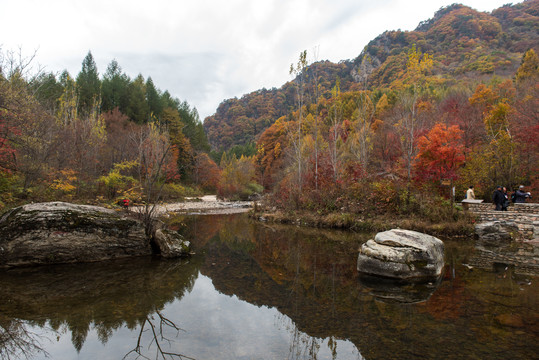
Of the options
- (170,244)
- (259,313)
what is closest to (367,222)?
(170,244)

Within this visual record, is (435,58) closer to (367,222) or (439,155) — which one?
(439,155)

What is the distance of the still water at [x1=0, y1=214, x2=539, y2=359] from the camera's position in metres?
3.73

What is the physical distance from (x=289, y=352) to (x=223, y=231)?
10528 millimetres

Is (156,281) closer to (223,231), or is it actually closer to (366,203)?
(223,231)

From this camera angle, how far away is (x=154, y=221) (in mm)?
9406

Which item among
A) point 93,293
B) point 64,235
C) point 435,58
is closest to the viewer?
point 93,293

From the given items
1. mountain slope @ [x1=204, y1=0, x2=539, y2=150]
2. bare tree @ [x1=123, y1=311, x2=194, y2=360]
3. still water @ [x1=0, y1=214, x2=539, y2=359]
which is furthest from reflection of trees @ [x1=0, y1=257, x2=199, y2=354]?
mountain slope @ [x1=204, y1=0, x2=539, y2=150]

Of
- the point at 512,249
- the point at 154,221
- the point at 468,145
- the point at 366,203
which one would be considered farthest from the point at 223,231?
the point at 468,145

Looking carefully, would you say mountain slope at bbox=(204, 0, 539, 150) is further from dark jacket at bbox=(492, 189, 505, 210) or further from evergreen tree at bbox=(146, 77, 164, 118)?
dark jacket at bbox=(492, 189, 505, 210)

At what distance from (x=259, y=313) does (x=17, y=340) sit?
3.60 metres

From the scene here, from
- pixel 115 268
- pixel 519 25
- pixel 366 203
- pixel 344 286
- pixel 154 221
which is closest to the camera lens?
pixel 344 286

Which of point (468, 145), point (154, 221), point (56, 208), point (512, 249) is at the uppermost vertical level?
point (468, 145)

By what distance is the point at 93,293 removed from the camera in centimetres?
561

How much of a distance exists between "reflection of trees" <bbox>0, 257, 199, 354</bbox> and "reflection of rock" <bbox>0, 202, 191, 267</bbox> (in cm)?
36
